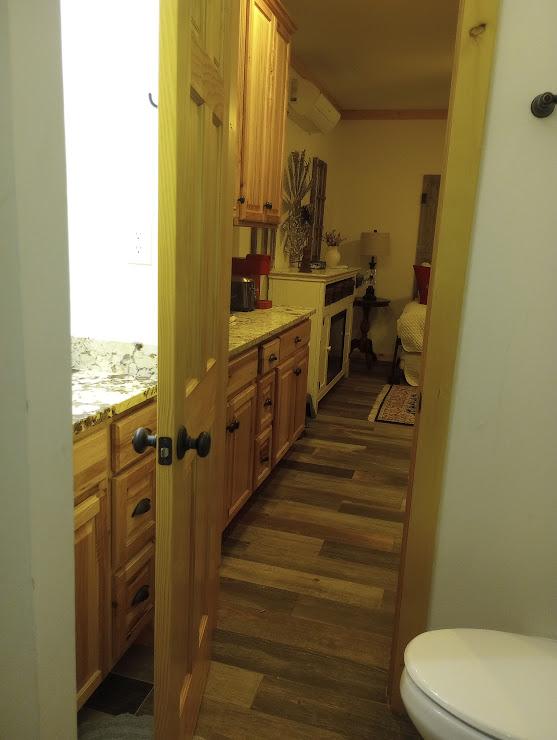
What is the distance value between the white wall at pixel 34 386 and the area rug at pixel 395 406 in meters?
3.39

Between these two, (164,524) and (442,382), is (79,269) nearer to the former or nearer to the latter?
(164,524)

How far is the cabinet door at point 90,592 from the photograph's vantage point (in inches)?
55.7

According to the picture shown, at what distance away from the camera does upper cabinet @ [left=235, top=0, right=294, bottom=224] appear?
8.91 ft

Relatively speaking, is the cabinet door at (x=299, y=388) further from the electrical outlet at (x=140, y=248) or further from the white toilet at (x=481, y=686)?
the white toilet at (x=481, y=686)

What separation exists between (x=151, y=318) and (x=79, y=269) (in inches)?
11.2

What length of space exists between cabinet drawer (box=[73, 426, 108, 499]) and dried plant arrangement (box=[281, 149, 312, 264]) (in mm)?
3434

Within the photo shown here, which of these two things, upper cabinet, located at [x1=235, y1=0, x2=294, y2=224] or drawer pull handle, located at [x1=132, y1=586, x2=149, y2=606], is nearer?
drawer pull handle, located at [x1=132, y1=586, x2=149, y2=606]

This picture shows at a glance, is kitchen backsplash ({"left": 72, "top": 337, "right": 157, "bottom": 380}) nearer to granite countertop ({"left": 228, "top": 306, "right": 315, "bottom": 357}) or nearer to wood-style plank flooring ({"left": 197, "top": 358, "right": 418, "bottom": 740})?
granite countertop ({"left": 228, "top": 306, "right": 315, "bottom": 357})

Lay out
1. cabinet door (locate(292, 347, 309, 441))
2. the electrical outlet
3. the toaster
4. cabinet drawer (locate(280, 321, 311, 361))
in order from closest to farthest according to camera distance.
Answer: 1. the electrical outlet
2. cabinet drawer (locate(280, 321, 311, 361))
3. the toaster
4. cabinet door (locate(292, 347, 309, 441))

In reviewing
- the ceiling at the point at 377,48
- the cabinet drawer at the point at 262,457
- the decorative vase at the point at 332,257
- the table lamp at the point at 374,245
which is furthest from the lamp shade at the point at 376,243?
the cabinet drawer at the point at 262,457

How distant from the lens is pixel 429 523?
1.54m

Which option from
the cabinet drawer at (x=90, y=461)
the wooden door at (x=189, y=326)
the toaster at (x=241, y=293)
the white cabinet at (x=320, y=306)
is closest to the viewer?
the wooden door at (x=189, y=326)

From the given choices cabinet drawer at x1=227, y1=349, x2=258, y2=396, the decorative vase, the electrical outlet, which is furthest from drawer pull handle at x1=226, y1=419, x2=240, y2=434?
Result: the decorative vase

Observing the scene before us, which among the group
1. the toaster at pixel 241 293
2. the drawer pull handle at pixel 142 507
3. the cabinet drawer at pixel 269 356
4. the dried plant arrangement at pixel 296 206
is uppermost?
the dried plant arrangement at pixel 296 206
